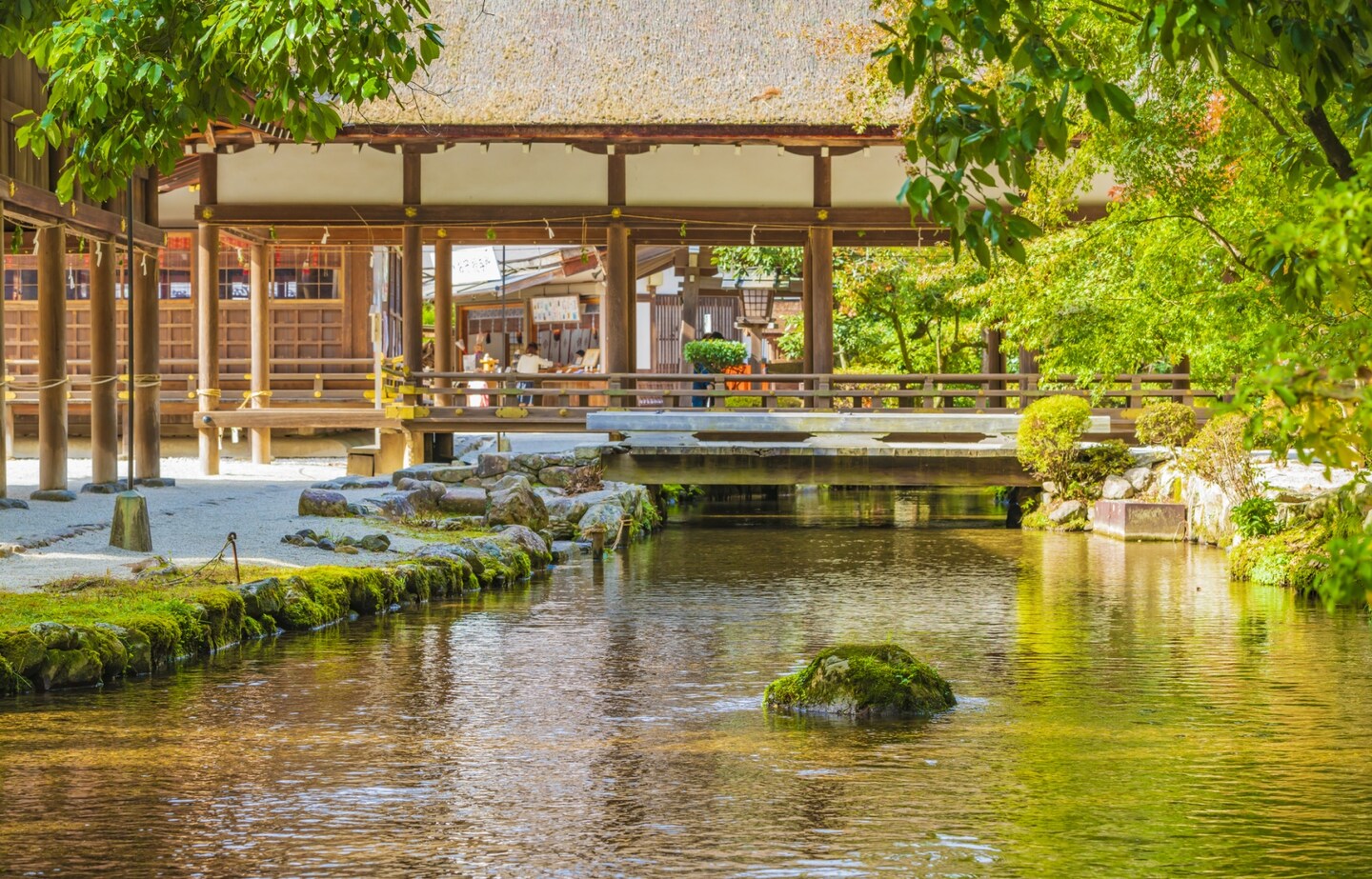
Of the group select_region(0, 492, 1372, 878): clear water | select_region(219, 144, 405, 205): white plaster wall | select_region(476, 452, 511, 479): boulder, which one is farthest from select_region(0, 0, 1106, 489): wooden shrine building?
select_region(0, 492, 1372, 878): clear water

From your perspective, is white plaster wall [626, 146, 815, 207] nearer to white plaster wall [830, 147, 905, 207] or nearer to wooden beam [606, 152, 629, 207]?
wooden beam [606, 152, 629, 207]

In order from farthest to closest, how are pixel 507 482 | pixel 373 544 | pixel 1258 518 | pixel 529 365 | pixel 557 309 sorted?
pixel 557 309
pixel 529 365
pixel 507 482
pixel 1258 518
pixel 373 544

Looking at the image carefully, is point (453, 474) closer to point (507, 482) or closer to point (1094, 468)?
point (507, 482)

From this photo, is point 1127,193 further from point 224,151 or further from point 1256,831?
point 224,151

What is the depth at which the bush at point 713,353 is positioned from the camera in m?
30.3

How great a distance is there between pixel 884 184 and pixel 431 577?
12.2 metres

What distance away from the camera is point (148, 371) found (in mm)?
19719

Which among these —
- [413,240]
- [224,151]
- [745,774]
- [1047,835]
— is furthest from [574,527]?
[1047,835]

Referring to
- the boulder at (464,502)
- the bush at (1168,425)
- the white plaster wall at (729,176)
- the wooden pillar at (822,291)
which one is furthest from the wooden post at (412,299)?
the bush at (1168,425)

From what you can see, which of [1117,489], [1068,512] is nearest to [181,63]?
[1117,489]

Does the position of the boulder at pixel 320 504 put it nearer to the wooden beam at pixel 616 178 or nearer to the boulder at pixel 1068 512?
the wooden beam at pixel 616 178

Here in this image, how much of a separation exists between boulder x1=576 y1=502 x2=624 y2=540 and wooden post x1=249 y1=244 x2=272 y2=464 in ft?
25.5

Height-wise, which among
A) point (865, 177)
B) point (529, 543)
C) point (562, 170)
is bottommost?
point (529, 543)

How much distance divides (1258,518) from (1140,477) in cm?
468
